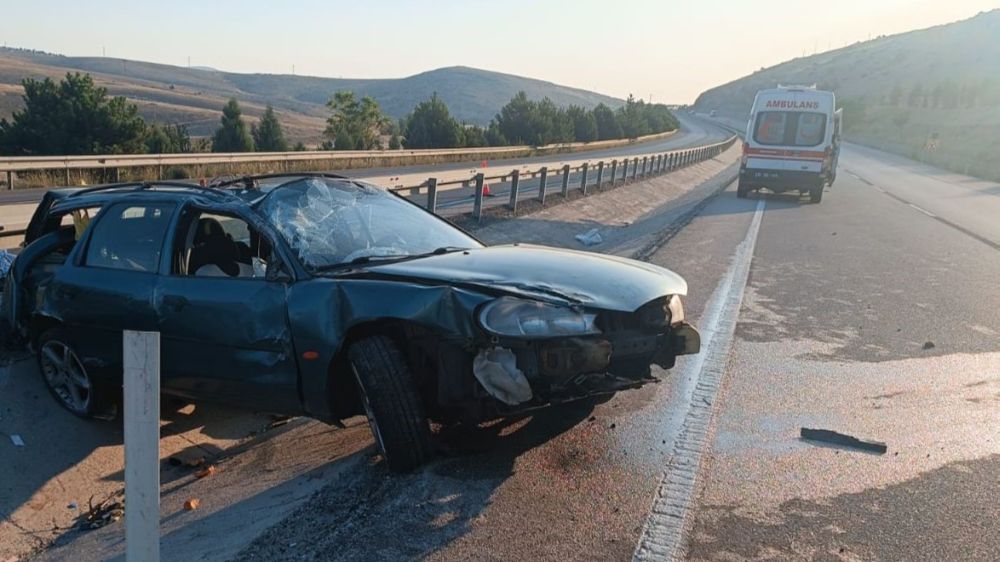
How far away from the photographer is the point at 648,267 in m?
5.30

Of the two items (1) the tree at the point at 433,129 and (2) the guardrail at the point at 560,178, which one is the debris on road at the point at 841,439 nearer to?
(2) the guardrail at the point at 560,178

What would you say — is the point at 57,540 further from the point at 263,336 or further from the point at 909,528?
the point at 909,528

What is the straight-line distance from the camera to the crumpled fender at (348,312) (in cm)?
402

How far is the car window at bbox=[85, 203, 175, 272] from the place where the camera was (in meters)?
5.07

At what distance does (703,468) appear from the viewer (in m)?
4.36

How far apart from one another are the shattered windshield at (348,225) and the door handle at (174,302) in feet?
2.28

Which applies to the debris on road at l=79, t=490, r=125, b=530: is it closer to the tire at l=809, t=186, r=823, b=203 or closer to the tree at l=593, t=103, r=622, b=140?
the tire at l=809, t=186, r=823, b=203

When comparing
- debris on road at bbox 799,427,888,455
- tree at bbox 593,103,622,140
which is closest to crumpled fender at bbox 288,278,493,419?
debris on road at bbox 799,427,888,455

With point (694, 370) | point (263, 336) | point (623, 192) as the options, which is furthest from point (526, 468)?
point (623, 192)

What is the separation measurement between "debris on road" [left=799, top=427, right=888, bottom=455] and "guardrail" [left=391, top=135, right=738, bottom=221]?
7003 mm

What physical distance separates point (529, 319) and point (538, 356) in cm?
19

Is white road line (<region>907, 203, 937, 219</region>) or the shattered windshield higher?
the shattered windshield

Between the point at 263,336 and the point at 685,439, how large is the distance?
2461mm

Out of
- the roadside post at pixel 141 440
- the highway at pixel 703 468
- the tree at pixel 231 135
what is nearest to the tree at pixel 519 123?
the tree at pixel 231 135
